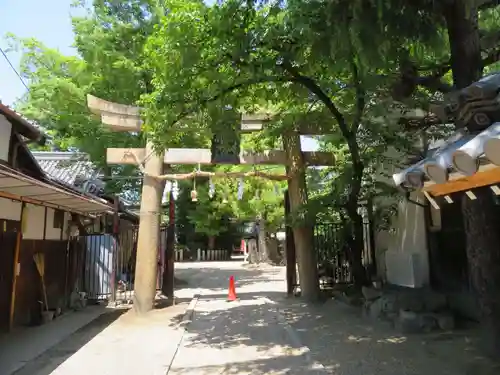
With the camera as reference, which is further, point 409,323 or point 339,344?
point 409,323

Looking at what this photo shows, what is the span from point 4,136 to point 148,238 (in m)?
4.54

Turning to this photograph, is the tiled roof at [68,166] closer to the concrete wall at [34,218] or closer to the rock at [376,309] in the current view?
the concrete wall at [34,218]

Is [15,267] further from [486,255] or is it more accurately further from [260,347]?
[486,255]

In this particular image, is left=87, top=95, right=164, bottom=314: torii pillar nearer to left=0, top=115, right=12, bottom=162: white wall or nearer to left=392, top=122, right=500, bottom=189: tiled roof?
left=0, top=115, right=12, bottom=162: white wall

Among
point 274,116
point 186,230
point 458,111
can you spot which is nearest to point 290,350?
point 458,111

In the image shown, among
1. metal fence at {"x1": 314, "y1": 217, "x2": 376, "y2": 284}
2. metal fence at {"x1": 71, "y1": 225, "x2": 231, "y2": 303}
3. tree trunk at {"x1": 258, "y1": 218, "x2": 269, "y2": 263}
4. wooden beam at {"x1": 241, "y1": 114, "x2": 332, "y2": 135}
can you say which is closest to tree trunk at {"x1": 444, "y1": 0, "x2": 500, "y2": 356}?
wooden beam at {"x1": 241, "y1": 114, "x2": 332, "y2": 135}

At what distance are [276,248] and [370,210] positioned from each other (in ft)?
76.6

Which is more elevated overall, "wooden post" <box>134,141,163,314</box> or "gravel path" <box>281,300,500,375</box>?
"wooden post" <box>134,141,163,314</box>

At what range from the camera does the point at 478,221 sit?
4.96 metres

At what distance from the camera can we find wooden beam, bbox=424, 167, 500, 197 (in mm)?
3701

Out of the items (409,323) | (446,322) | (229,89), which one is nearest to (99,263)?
(229,89)

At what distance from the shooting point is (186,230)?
38.3 meters

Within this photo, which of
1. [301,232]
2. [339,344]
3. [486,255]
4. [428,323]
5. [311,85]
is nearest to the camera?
[486,255]

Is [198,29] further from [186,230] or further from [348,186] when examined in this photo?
[186,230]
